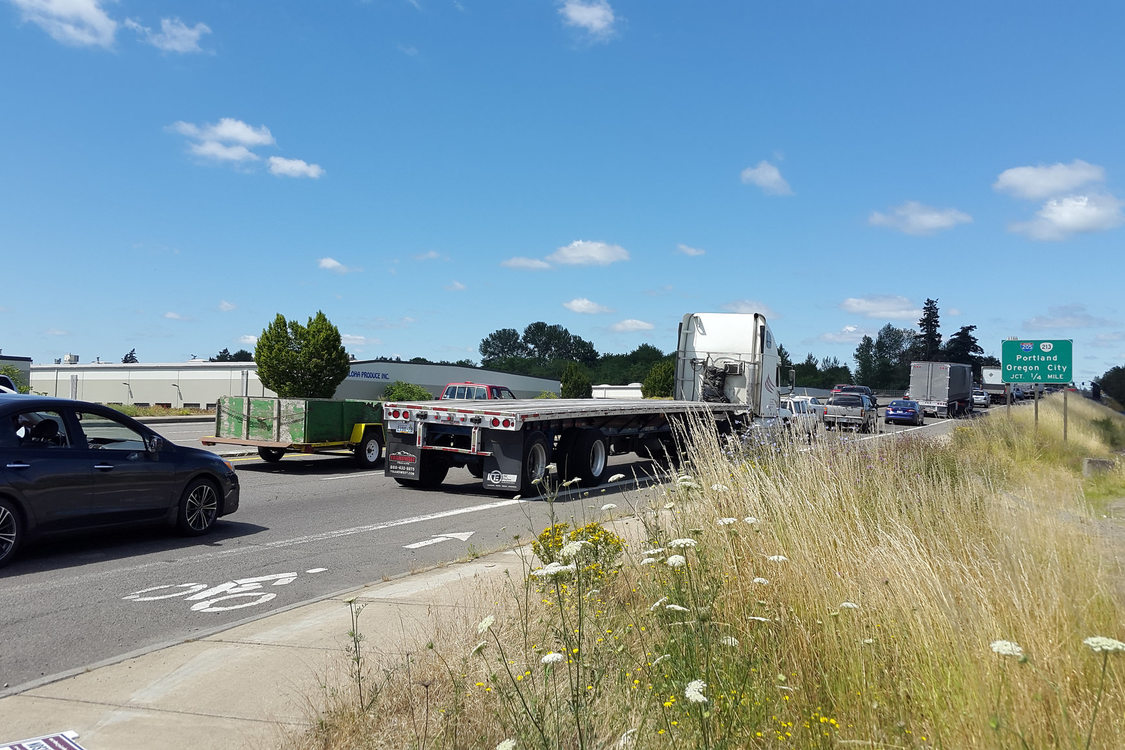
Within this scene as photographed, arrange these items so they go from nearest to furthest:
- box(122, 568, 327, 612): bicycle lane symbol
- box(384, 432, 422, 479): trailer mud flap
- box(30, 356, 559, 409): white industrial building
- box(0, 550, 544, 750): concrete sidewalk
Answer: box(0, 550, 544, 750): concrete sidewalk → box(122, 568, 327, 612): bicycle lane symbol → box(384, 432, 422, 479): trailer mud flap → box(30, 356, 559, 409): white industrial building

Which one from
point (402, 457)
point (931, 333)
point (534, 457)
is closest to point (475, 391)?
point (402, 457)

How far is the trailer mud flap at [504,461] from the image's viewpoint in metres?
14.1

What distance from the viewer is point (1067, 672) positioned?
3703 mm

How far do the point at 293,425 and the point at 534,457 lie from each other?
563 centimetres

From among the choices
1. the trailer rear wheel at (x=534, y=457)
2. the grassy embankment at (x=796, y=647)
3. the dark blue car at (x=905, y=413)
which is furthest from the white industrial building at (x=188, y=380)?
the grassy embankment at (x=796, y=647)

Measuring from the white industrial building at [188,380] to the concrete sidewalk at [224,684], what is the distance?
168 ft

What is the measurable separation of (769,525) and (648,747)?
9.88 feet

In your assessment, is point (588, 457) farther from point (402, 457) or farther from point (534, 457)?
point (402, 457)

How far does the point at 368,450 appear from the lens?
18750 millimetres

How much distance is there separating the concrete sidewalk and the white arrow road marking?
10.1 ft

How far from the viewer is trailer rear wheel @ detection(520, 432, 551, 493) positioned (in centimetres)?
1418

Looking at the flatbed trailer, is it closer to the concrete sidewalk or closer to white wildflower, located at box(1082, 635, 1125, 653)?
the concrete sidewalk

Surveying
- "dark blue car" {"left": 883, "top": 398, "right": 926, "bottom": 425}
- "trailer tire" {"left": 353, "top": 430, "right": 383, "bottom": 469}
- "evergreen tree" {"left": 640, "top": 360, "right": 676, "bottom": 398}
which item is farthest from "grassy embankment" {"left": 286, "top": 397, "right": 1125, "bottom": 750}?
"dark blue car" {"left": 883, "top": 398, "right": 926, "bottom": 425}

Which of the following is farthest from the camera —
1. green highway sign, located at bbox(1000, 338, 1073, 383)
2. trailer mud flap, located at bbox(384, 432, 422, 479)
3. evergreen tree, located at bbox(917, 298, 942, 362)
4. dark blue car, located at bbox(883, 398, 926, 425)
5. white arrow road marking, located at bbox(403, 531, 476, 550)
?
evergreen tree, located at bbox(917, 298, 942, 362)
